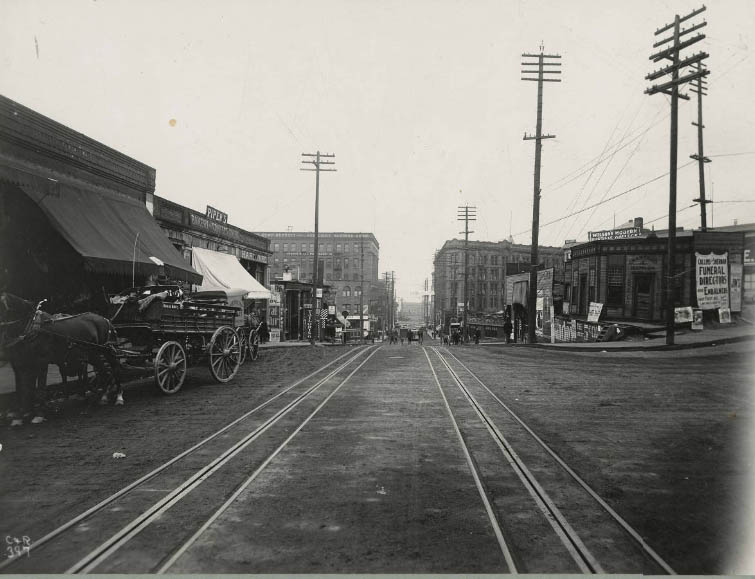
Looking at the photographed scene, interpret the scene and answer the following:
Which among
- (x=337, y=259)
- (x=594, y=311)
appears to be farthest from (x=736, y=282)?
(x=337, y=259)

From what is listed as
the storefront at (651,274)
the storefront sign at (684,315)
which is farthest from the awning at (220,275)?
the storefront at (651,274)

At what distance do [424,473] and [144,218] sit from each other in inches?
527

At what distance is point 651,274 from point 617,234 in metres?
3.95

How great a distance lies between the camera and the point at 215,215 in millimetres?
23562

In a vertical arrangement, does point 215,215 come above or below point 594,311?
above

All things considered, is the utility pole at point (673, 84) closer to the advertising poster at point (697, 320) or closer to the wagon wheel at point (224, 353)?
the advertising poster at point (697, 320)

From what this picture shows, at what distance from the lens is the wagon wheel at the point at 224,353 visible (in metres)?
11.0

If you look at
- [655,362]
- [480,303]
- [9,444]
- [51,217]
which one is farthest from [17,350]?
[480,303]

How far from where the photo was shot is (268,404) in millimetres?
8609

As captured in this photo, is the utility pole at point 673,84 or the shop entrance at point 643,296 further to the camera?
the shop entrance at point 643,296

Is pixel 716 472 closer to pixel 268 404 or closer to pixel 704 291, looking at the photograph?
pixel 268 404

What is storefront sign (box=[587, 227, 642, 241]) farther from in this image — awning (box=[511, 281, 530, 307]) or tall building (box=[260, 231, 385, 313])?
tall building (box=[260, 231, 385, 313])

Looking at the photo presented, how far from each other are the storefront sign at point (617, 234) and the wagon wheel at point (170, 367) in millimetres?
28768

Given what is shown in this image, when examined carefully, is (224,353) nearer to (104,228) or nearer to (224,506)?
(104,228)
